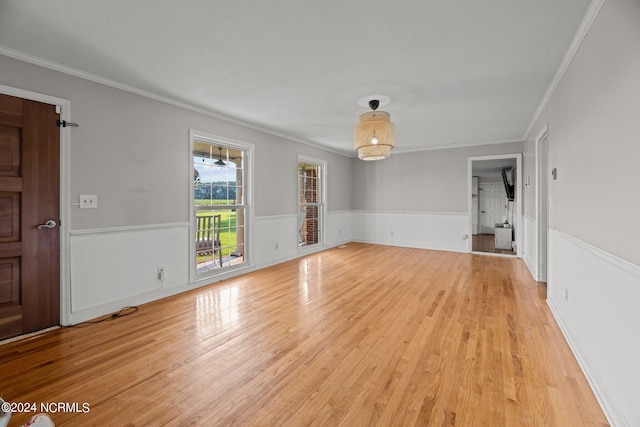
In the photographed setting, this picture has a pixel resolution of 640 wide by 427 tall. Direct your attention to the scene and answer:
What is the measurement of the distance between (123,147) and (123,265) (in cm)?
129

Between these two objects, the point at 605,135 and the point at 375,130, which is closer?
the point at 605,135

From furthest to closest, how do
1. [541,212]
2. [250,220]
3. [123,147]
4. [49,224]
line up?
[250,220], [541,212], [123,147], [49,224]

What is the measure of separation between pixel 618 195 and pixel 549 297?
2138mm

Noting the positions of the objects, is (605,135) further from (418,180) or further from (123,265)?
(418,180)

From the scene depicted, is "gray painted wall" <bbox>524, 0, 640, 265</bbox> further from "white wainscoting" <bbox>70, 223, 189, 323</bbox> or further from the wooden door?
the wooden door

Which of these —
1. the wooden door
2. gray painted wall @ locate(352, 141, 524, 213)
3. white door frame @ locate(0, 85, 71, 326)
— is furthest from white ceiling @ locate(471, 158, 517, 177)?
the wooden door

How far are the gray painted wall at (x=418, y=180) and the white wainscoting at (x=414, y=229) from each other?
159mm

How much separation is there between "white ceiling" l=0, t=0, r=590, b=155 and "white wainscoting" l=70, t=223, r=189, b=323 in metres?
1.64

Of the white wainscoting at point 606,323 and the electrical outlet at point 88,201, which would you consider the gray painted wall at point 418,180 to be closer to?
the white wainscoting at point 606,323

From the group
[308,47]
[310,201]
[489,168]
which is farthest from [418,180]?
[308,47]

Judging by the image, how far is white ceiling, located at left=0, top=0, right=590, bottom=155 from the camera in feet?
6.03

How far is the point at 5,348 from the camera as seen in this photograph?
2.22 metres

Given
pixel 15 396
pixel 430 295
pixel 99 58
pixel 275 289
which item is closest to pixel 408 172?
pixel 430 295

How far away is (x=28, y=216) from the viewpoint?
7.98 ft
